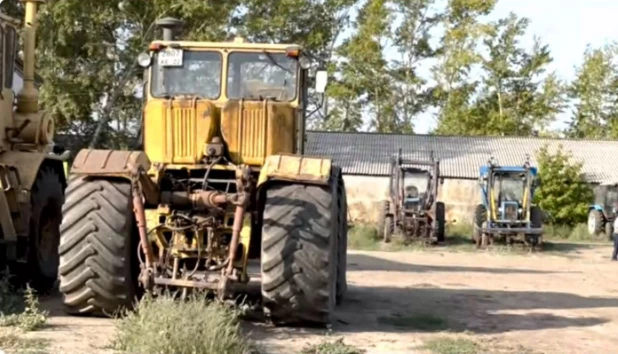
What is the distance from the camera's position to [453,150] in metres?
40.5

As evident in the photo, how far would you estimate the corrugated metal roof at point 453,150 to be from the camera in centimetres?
3872

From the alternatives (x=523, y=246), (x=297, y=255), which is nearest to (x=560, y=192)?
(x=523, y=246)

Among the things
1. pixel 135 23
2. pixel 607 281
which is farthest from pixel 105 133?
pixel 607 281

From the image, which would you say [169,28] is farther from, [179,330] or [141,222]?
[179,330]

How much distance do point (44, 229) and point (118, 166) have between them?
2949 millimetres

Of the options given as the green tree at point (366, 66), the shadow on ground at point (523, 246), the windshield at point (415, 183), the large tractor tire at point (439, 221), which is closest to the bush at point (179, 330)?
the shadow on ground at point (523, 246)

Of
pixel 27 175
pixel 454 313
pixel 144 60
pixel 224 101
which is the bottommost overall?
pixel 454 313

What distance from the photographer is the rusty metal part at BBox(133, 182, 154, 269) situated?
9312mm

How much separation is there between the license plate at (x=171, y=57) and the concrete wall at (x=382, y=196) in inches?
1032

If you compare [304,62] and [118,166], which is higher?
[304,62]

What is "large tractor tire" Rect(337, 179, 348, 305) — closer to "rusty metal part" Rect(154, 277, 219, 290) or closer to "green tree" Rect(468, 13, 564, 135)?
"rusty metal part" Rect(154, 277, 219, 290)

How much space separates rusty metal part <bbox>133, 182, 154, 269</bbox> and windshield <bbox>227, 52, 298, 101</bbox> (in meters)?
2.03

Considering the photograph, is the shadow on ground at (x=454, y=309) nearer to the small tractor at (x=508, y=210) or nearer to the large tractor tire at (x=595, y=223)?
the small tractor at (x=508, y=210)

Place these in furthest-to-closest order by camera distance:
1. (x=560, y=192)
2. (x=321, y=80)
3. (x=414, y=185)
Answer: (x=560, y=192) < (x=414, y=185) < (x=321, y=80)
